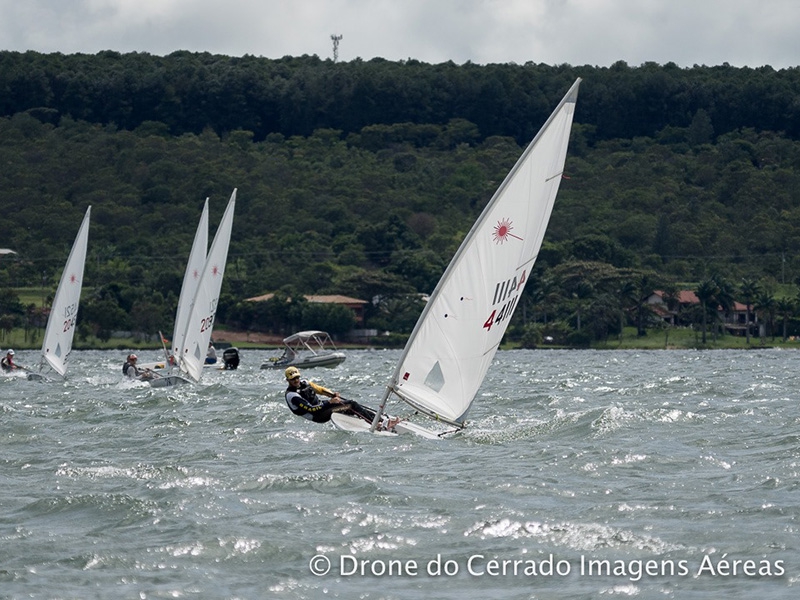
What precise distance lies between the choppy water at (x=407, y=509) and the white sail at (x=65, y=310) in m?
A: 17.7

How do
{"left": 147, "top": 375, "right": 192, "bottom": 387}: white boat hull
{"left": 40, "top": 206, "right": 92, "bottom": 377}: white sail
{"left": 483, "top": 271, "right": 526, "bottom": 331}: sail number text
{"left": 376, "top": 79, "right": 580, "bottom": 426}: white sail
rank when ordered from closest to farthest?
{"left": 376, "top": 79, "right": 580, "bottom": 426}: white sail, {"left": 483, "top": 271, "right": 526, "bottom": 331}: sail number text, {"left": 147, "top": 375, "right": 192, "bottom": 387}: white boat hull, {"left": 40, "top": 206, "right": 92, "bottom": 377}: white sail

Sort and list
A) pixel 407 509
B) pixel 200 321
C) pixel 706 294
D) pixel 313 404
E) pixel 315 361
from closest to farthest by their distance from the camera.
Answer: pixel 407 509, pixel 313 404, pixel 200 321, pixel 315 361, pixel 706 294

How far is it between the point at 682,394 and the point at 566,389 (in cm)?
446

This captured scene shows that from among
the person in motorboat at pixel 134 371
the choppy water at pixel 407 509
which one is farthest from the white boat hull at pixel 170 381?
the choppy water at pixel 407 509

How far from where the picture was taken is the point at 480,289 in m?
19.7

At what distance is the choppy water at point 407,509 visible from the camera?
11867 millimetres

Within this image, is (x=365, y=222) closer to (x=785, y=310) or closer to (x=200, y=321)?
(x=785, y=310)

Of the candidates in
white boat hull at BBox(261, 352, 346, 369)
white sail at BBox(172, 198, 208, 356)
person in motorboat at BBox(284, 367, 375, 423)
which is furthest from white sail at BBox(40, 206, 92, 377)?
person in motorboat at BBox(284, 367, 375, 423)

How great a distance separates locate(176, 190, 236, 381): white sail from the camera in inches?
1531

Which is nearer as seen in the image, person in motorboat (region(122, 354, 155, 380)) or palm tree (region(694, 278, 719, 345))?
person in motorboat (region(122, 354, 155, 380))

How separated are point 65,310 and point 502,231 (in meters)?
25.6

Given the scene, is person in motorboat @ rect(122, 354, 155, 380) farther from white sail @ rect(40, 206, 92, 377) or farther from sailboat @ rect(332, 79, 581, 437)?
sailboat @ rect(332, 79, 581, 437)

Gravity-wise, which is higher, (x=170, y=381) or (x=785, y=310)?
(x=170, y=381)

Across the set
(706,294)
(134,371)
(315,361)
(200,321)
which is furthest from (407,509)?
(706,294)
